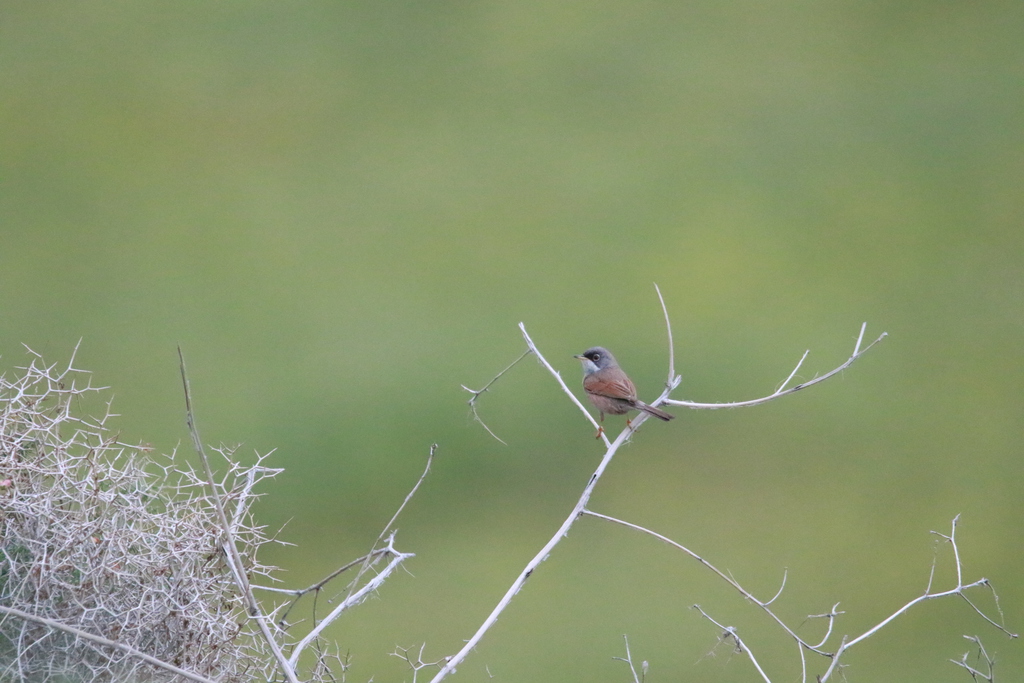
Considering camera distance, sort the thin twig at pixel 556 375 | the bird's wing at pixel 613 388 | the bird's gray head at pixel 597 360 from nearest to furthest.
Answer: the thin twig at pixel 556 375 < the bird's wing at pixel 613 388 < the bird's gray head at pixel 597 360

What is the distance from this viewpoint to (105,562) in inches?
87.6

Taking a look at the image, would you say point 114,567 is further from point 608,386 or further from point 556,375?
point 608,386

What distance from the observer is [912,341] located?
37.6 feet

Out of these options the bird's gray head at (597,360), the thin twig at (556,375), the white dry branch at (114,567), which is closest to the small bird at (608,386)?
the bird's gray head at (597,360)

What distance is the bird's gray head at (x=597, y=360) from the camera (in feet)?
14.7

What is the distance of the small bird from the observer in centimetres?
423

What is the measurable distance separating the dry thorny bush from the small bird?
2.15 m

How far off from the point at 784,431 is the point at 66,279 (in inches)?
351

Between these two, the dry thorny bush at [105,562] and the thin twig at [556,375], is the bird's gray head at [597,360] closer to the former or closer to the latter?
the thin twig at [556,375]

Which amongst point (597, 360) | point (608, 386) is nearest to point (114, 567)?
point (608, 386)

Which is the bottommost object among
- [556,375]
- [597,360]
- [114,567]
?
[597,360]

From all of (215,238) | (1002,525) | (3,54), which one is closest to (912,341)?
(1002,525)

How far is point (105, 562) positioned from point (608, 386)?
2.51 metres

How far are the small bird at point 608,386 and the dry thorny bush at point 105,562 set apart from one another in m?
2.15
